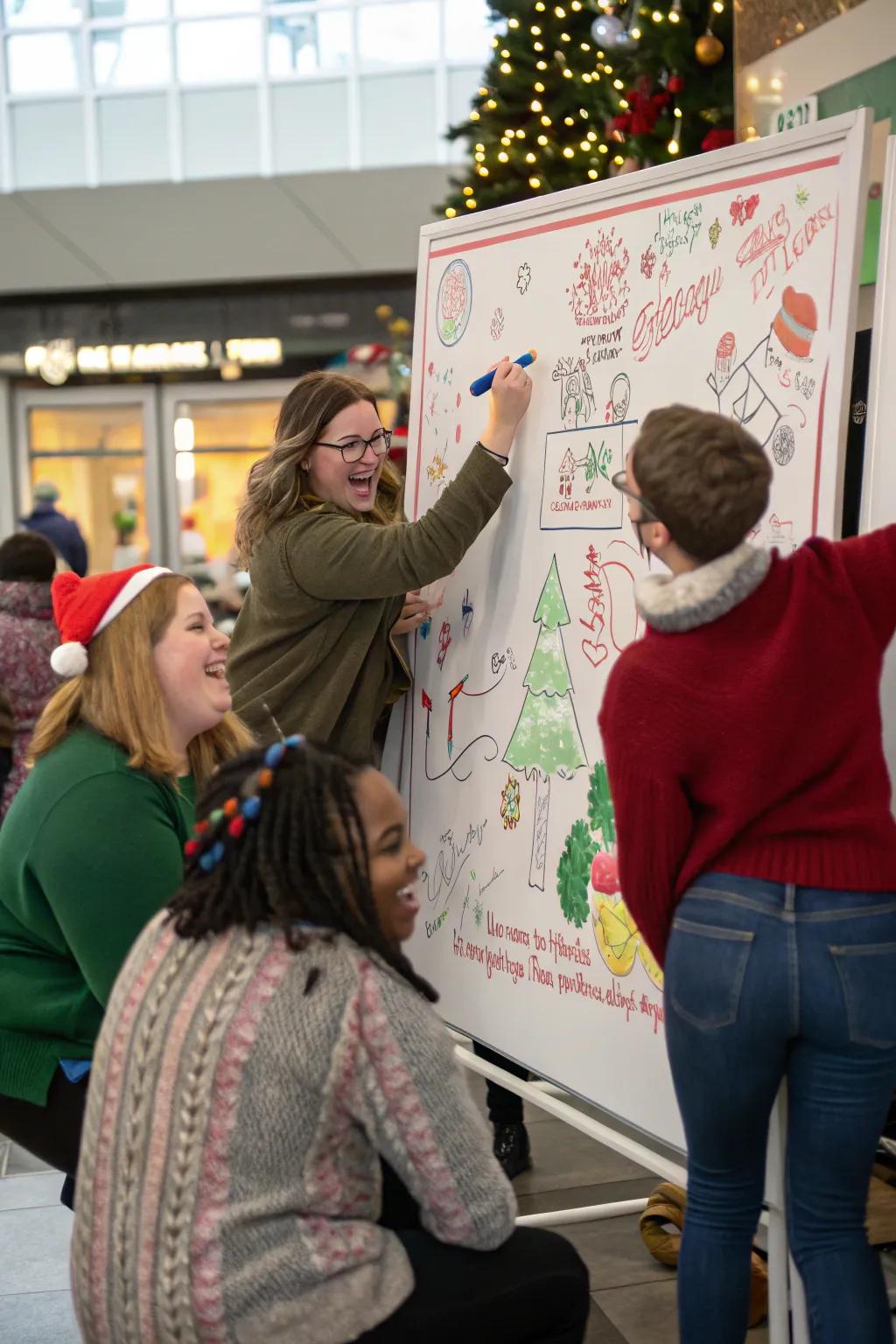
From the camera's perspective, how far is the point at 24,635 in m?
4.55

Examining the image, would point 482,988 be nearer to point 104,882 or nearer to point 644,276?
point 104,882

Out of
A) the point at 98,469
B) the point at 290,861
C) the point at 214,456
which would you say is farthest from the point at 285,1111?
the point at 98,469

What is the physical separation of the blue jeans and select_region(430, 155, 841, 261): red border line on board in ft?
3.22

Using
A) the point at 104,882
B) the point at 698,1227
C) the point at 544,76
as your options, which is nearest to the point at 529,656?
the point at 104,882

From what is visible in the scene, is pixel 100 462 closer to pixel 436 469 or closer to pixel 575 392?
pixel 436 469

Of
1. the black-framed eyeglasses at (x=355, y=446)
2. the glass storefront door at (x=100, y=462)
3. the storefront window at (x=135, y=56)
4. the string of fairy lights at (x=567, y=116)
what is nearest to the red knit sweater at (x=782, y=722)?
the black-framed eyeglasses at (x=355, y=446)

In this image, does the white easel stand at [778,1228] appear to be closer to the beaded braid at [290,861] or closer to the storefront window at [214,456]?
the beaded braid at [290,861]

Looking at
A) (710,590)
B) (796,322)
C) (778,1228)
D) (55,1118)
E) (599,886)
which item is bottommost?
(778,1228)

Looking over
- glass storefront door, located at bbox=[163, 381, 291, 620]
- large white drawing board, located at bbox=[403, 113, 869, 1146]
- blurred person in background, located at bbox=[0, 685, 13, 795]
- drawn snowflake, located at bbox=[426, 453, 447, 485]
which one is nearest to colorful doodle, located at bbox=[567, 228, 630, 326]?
large white drawing board, located at bbox=[403, 113, 869, 1146]

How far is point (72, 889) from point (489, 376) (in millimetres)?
1165

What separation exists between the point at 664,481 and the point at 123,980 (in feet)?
2.63

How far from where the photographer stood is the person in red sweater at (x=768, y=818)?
1593 millimetres

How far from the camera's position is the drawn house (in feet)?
7.67

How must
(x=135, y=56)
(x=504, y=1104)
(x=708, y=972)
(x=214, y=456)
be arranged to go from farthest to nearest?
1. (x=214, y=456)
2. (x=135, y=56)
3. (x=504, y=1104)
4. (x=708, y=972)
